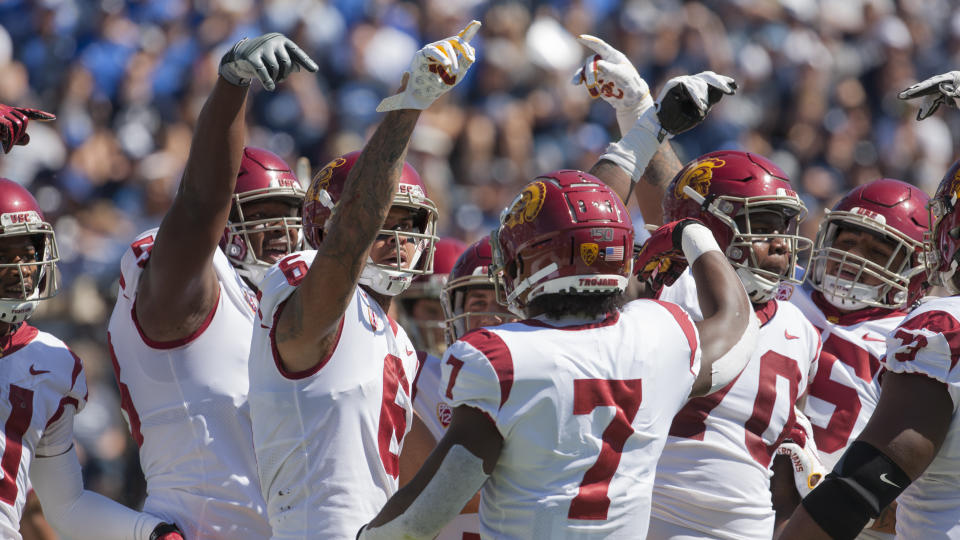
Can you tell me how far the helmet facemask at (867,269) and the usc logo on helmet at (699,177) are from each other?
2.24 ft

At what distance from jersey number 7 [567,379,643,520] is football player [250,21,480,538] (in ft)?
2.26

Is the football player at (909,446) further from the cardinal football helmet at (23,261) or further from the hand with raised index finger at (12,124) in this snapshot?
the hand with raised index finger at (12,124)

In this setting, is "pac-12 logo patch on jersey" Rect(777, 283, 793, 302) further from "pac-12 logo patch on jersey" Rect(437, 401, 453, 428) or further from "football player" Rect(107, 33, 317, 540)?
"football player" Rect(107, 33, 317, 540)

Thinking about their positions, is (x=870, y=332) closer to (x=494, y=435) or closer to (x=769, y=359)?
(x=769, y=359)

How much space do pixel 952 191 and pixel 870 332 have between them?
147 centimetres

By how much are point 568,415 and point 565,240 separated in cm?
47

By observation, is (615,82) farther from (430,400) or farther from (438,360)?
(430,400)

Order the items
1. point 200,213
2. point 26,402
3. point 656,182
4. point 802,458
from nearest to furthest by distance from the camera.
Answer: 1. point 200,213
2. point 26,402
3. point 802,458
4. point 656,182

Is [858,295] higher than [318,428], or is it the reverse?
[318,428]

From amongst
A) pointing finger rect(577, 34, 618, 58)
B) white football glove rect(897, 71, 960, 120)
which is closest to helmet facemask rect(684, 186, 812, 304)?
white football glove rect(897, 71, 960, 120)

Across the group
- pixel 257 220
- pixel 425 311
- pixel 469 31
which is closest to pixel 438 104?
pixel 425 311

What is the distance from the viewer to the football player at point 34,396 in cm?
400

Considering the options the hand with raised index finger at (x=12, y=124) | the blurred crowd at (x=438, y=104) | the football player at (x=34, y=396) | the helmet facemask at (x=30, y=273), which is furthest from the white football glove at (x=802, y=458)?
the blurred crowd at (x=438, y=104)

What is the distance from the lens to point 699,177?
14.4 ft
